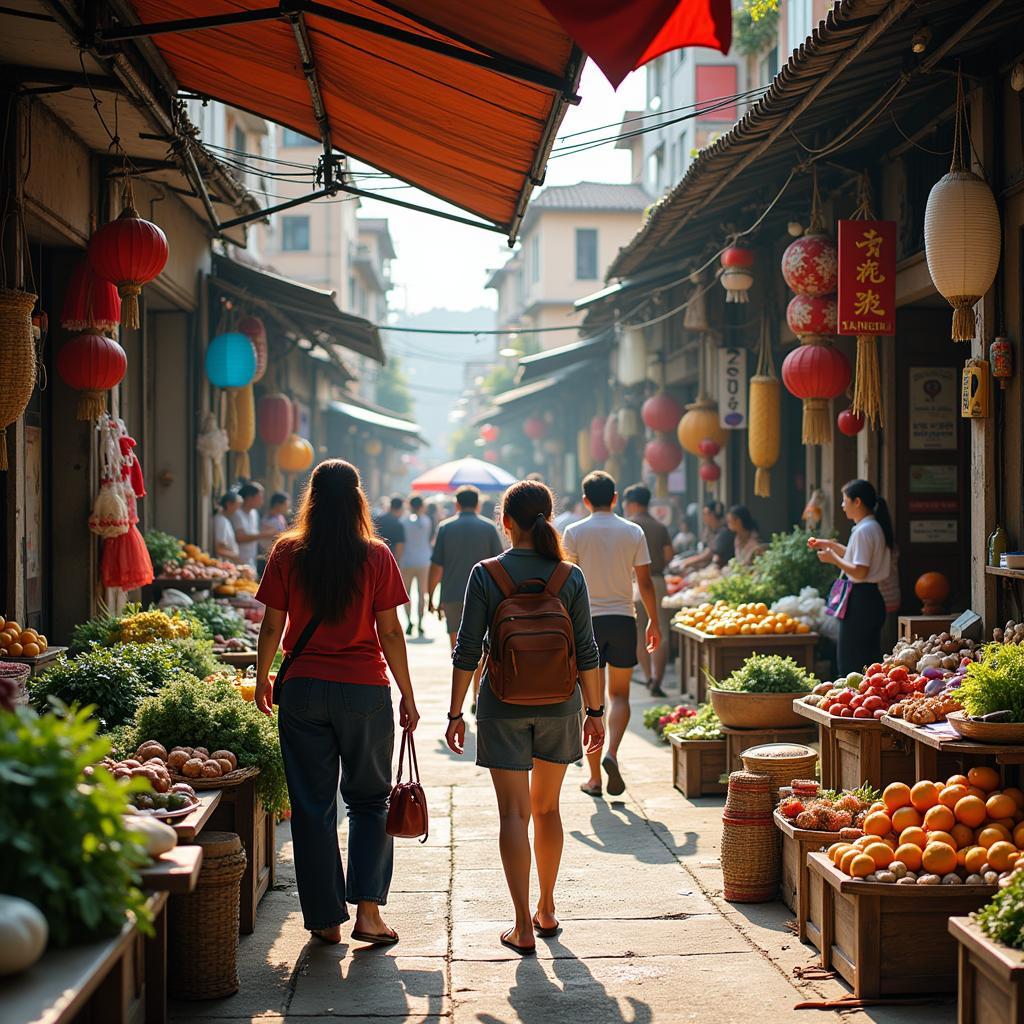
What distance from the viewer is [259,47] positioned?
7.57 metres

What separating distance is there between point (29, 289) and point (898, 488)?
22.4 feet

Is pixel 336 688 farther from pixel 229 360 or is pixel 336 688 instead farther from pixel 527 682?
pixel 229 360

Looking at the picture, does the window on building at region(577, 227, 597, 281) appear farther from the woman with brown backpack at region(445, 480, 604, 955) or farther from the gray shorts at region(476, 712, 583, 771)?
the gray shorts at region(476, 712, 583, 771)

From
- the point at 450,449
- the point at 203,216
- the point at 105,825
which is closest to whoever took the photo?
the point at 105,825

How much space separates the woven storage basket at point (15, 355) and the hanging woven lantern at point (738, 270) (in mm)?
7772

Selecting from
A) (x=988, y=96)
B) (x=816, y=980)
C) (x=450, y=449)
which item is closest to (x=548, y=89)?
(x=988, y=96)

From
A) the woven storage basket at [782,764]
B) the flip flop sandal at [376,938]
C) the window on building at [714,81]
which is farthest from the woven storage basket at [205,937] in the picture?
the window on building at [714,81]

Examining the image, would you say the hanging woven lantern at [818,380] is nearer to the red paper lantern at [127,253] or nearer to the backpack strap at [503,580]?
the red paper lantern at [127,253]

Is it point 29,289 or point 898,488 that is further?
Answer: point 898,488

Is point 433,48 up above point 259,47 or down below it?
below

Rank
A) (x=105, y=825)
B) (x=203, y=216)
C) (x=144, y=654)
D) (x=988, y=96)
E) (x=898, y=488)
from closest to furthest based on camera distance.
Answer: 1. (x=105, y=825)
2. (x=144, y=654)
3. (x=988, y=96)
4. (x=898, y=488)
5. (x=203, y=216)

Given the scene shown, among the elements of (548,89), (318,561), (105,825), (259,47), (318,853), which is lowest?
(318,853)

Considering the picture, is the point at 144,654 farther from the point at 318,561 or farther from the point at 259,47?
the point at 259,47

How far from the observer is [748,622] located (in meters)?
10.9
